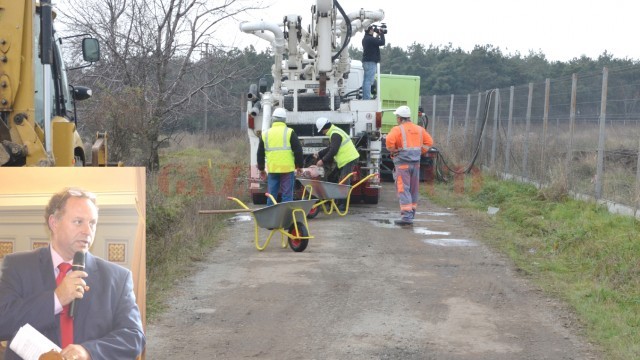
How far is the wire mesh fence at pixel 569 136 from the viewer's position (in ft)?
44.6

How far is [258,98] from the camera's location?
1711cm

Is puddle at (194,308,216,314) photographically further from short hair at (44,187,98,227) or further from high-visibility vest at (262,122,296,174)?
high-visibility vest at (262,122,296,174)

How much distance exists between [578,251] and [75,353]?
8.48 metres

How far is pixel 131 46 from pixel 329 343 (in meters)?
13.8

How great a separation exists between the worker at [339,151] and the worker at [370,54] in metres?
2.53

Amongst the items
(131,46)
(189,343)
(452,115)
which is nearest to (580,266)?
(189,343)

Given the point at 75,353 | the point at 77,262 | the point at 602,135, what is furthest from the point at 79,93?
the point at 602,135

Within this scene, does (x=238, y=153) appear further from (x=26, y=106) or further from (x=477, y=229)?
(x=26, y=106)

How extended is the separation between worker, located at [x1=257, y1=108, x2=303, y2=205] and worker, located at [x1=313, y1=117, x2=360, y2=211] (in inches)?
78.1

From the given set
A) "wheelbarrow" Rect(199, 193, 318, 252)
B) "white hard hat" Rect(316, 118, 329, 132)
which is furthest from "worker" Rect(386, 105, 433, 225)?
"wheelbarrow" Rect(199, 193, 318, 252)

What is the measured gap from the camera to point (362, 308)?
323 inches

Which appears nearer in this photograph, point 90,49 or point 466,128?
point 90,49

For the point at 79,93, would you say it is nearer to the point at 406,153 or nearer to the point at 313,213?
the point at 313,213

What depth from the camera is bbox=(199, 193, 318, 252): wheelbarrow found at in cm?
1086
